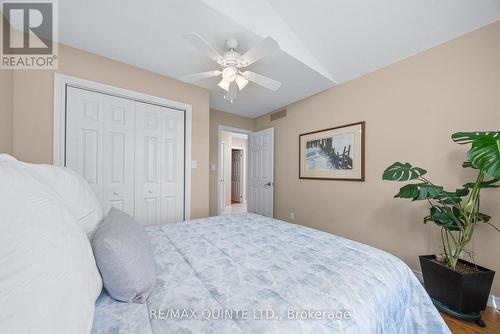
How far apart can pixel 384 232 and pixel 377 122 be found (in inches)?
53.2

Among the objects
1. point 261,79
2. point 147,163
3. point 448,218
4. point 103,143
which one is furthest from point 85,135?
point 448,218

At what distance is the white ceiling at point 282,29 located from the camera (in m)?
1.66

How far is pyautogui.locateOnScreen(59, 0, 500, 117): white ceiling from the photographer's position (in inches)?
65.4

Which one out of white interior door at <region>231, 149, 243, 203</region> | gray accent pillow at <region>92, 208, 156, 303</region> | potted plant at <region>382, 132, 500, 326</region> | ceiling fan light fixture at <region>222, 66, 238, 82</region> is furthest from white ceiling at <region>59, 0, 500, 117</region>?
white interior door at <region>231, 149, 243, 203</region>

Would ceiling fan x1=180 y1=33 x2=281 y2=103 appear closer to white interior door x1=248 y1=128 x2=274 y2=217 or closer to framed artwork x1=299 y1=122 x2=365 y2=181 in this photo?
framed artwork x1=299 y1=122 x2=365 y2=181

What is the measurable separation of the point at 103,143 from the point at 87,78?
2.32ft

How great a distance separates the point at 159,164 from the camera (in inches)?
104

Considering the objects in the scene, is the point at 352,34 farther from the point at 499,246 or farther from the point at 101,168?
the point at 101,168

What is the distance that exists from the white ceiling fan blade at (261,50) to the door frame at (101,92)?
132 cm

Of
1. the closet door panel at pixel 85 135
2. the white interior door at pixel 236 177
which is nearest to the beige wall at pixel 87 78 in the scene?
the closet door panel at pixel 85 135

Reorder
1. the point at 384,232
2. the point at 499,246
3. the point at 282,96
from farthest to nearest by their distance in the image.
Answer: the point at 282,96, the point at 384,232, the point at 499,246

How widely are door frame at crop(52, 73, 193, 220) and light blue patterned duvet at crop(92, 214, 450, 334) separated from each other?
1.48 metres

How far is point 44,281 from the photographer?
46 centimetres

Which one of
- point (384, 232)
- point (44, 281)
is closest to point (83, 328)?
point (44, 281)
